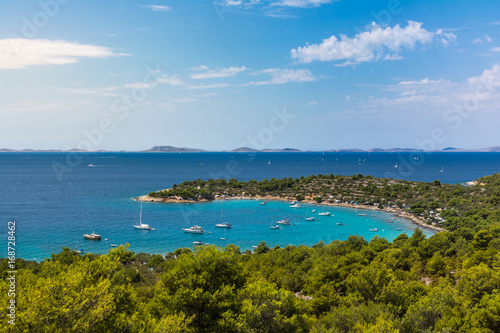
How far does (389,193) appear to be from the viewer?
77.8 metres

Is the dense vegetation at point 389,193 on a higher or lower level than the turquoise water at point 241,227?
higher

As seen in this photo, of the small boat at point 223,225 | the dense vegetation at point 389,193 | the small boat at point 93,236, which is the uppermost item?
the dense vegetation at point 389,193

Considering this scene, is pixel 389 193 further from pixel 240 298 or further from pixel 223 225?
pixel 240 298

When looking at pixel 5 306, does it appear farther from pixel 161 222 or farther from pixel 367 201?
pixel 367 201

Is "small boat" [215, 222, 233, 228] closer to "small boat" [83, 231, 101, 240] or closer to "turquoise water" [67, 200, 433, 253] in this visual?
"turquoise water" [67, 200, 433, 253]

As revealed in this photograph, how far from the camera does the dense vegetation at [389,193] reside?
184ft

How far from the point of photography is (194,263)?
42.1ft

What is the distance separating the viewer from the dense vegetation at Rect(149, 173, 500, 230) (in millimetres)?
56188

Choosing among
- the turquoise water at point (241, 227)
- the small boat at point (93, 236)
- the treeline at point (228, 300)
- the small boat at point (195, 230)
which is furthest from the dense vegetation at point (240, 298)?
the small boat at point (195, 230)

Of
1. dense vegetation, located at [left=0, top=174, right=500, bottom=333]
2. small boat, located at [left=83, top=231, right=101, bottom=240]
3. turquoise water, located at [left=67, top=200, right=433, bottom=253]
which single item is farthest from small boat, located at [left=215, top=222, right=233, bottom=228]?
dense vegetation, located at [left=0, top=174, right=500, bottom=333]

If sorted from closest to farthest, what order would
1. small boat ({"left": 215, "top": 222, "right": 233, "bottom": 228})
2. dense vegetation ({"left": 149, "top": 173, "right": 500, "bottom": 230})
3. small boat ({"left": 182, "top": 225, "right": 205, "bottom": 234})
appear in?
small boat ({"left": 182, "top": 225, "right": 205, "bottom": 234}), small boat ({"left": 215, "top": 222, "right": 233, "bottom": 228}), dense vegetation ({"left": 149, "top": 173, "right": 500, "bottom": 230})

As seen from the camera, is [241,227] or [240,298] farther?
[241,227]

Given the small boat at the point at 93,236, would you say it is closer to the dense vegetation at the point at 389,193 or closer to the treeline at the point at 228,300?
the treeline at the point at 228,300

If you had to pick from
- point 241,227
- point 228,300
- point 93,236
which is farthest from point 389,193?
point 228,300
